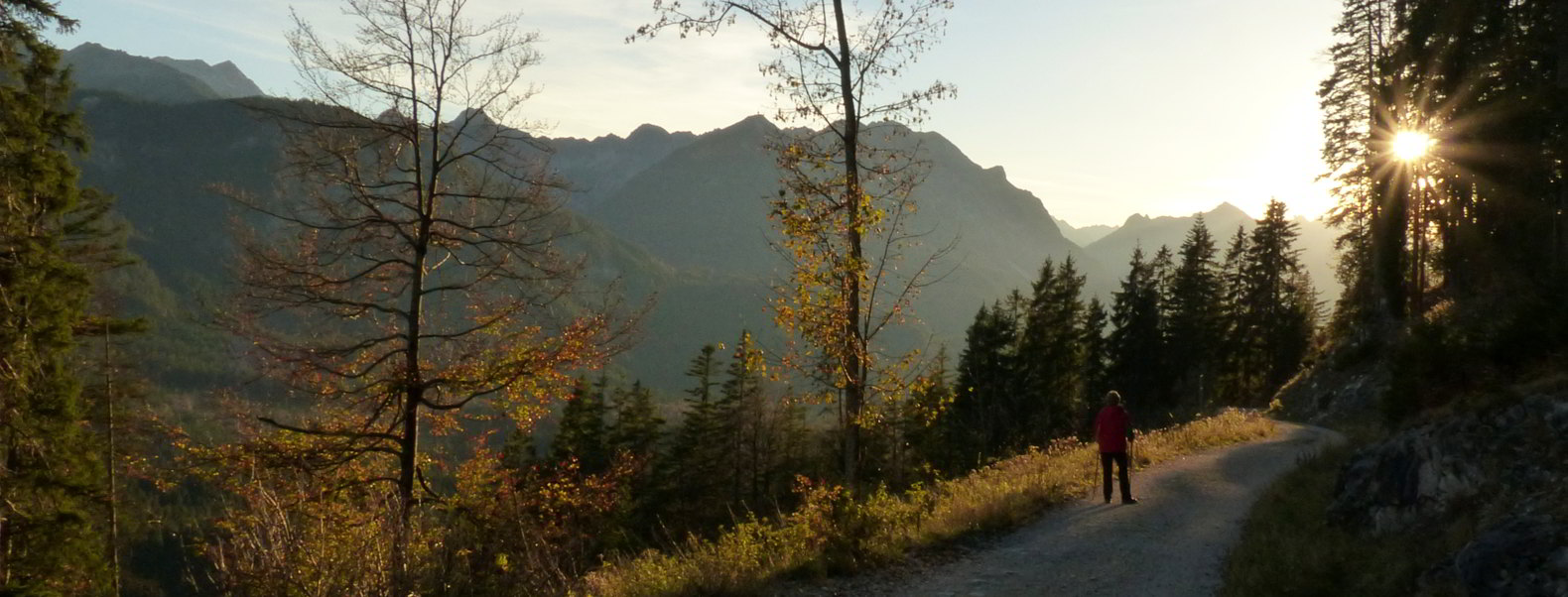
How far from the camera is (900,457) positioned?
4528 centimetres

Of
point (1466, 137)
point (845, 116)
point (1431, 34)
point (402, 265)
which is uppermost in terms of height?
point (1431, 34)

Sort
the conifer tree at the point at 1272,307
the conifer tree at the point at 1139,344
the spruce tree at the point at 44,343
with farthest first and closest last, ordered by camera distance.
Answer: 1. the conifer tree at the point at 1272,307
2. the conifer tree at the point at 1139,344
3. the spruce tree at the point at 44,343

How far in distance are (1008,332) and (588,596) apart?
4139 centimetres

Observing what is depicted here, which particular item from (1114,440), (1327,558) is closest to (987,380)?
(1114,440)

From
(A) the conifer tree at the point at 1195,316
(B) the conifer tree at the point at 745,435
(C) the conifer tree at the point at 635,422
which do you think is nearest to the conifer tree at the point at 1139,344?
(A) the conifer tree at the point at 1195,316

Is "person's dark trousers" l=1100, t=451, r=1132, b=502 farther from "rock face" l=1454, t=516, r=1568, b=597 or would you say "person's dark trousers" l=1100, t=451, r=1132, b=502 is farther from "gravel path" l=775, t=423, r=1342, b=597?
"rock face" l=1454, t=516, r=1568, b=597

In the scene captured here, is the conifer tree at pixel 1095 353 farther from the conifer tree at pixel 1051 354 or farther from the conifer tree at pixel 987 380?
the conifer tree at pixel 987 380

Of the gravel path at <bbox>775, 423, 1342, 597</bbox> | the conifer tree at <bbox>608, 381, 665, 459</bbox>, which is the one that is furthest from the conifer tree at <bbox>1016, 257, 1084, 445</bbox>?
the gravel path at <bbox>775, 423, 1342, 597</bbox>

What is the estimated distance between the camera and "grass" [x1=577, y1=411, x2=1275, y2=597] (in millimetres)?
7984

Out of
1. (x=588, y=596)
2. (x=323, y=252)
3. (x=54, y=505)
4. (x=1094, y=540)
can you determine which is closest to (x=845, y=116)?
(x=1094, y=540)

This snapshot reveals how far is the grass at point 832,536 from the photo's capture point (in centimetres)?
798

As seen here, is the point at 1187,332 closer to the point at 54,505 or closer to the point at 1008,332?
the point at 1008,332

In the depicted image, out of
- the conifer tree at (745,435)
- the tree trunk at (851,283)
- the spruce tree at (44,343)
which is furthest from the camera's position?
the conifer tree at (745,435)

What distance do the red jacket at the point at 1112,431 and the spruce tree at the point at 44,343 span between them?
1541 cm
